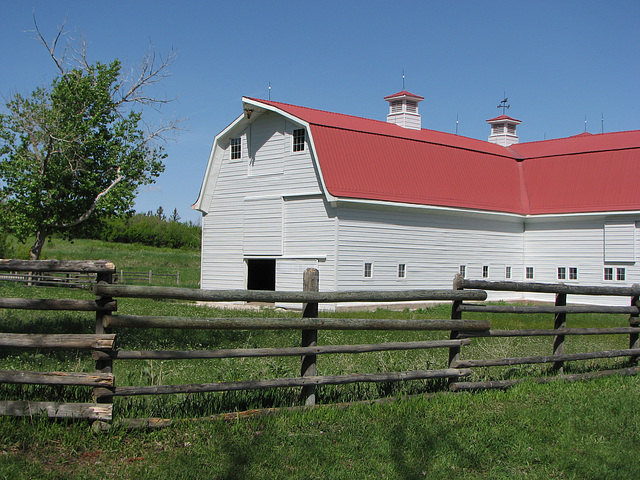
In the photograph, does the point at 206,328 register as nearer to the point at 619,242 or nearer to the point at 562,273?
the point at 619,242

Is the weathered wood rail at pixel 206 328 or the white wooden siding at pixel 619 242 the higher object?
the white wooden siding at pixel 619 242

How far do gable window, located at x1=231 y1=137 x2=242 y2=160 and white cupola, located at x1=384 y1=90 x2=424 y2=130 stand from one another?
367 inches

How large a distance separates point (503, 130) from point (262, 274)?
1714 cm

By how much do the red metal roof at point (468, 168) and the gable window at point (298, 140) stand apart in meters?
0.58

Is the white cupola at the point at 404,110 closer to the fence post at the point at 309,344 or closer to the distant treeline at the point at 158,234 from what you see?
the fence post at the point at 309,344

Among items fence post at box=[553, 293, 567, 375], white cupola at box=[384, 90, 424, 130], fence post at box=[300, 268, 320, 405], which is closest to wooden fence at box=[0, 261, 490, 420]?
fence post at box=[300, 268, 320, 405]

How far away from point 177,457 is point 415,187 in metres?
19.8

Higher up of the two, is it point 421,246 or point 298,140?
point 298,140

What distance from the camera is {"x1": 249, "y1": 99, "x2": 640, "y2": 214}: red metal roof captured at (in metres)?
22.5

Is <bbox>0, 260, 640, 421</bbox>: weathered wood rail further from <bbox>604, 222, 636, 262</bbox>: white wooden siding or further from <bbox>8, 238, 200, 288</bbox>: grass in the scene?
<bbox>8, 238, 200, 288</bbox>: grass

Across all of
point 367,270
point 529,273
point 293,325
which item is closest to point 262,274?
point 367,270

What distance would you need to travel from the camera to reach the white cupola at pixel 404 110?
A: 30562 millimetres

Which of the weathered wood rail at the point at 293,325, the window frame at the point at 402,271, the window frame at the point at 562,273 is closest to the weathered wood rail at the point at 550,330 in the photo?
the weathered wood rail at the point at 293,325

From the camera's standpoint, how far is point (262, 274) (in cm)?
2764
